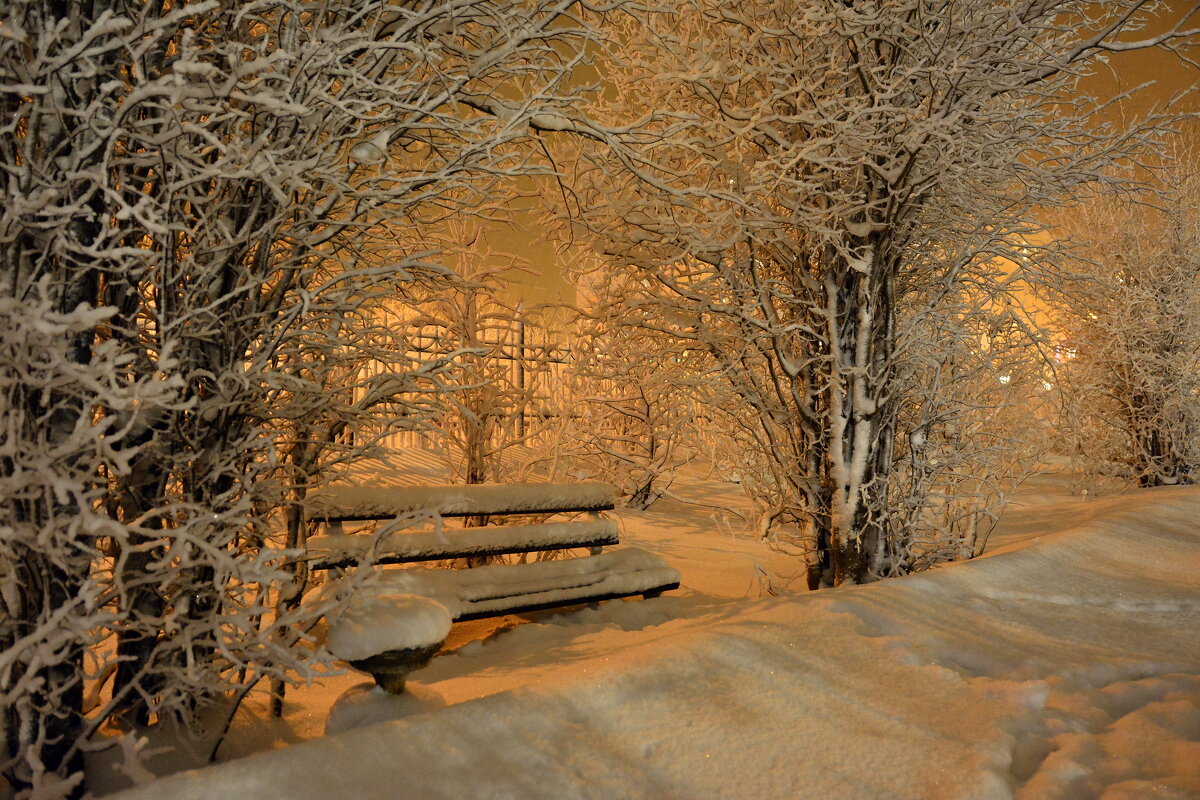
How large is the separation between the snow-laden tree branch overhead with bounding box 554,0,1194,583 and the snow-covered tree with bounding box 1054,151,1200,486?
6.46 meters

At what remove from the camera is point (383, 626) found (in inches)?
123

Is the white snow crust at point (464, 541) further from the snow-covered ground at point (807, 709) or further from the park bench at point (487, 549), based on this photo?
the snow-covered ground at point (807, 709)

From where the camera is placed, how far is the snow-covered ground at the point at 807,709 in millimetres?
2502

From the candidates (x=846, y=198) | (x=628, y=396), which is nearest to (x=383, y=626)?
(x=846, y=198)

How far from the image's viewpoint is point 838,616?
13.3ft

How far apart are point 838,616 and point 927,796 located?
1.48 meters

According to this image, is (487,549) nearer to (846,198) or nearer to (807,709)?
(807,709)

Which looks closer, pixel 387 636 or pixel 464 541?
pixel 387 636

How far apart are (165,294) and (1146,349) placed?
12.5 meters

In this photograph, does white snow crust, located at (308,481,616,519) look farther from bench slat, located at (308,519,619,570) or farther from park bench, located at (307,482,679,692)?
bench slat, located at (308,519,619,570)

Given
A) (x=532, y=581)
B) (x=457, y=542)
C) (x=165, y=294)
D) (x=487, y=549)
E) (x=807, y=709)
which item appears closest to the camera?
(x=165, y=294)

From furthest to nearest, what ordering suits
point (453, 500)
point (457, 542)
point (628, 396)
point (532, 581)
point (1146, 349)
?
point (1146, 349) → point (628, 396) → point (532, 581) → point (457, 542) → point (453, 500)

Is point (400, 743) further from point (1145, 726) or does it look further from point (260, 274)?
point (1145, 726)

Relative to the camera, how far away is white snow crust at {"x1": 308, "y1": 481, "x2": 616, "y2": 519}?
14.2ft
